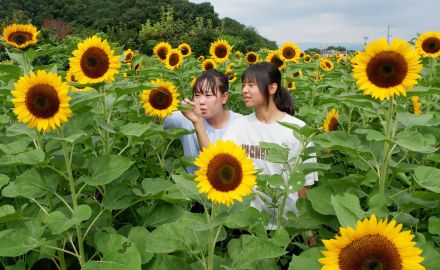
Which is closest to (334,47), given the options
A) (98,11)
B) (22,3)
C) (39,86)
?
(39,86)

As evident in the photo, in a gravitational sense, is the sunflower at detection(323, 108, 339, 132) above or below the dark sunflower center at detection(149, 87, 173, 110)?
below

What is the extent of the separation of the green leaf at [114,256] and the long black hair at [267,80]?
1.59 m

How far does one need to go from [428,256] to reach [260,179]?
2.51ft

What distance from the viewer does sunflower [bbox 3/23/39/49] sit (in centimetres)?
268

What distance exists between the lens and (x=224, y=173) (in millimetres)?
1571

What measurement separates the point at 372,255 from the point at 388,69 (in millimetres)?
1008

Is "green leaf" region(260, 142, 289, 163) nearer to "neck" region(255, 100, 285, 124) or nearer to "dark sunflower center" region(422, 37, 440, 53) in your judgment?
"neck" region(255, 100, 285, 124)

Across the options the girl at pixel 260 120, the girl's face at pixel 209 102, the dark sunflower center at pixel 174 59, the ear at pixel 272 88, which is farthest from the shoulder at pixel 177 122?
the dark sunflower center at pixel 174 59

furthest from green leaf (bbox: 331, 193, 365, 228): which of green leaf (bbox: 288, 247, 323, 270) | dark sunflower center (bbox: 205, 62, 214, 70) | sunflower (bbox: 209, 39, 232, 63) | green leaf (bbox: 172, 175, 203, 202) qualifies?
sunflower (bbox: 209, 39, 232, 63)

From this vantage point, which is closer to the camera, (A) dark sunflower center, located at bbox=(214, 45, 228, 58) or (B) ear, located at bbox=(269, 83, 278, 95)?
(B) ear, located at bbox=(269, 83, 278, 95)

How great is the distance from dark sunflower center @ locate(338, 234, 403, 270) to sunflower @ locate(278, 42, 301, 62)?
481 centimetres

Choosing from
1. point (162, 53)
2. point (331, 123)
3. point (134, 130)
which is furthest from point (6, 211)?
point (162, 53)

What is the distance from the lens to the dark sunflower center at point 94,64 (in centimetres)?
231

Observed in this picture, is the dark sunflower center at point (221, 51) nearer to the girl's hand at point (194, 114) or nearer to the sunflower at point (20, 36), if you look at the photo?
the girl's hand at point (194, 114)
